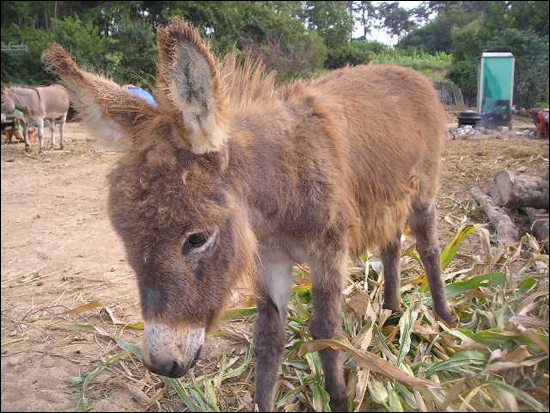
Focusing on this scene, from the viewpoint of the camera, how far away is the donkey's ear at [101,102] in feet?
5.70

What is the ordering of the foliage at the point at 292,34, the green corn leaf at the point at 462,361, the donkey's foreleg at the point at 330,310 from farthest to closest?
1. the foliage at the point at 292,34
2. the donkey's foreleg at the point at 330,310
3. the green corn leaf at the point at 462,361

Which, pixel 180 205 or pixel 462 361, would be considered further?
pixel 462 361

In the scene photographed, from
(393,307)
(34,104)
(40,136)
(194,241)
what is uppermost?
(34,104)

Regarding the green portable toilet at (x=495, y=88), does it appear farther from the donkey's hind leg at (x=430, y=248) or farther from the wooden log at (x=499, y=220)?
the donkey's hind leg at (x=430, y=248)

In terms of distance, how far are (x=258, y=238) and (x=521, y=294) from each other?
1.25 m

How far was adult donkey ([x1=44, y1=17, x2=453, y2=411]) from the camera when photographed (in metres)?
1.50

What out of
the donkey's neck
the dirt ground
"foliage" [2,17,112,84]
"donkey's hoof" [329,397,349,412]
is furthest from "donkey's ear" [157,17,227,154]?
"foliage" [2,17,112,84]

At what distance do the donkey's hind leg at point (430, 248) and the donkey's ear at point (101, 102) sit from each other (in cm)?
190

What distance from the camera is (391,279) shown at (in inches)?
119

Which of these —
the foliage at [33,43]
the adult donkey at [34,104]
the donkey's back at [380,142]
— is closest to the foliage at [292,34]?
the foliage at [33,43]

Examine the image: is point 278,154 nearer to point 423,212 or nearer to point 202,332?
point 202,332

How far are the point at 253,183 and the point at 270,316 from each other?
0.85 meters

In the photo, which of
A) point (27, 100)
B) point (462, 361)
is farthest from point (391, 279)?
point (27, 100)

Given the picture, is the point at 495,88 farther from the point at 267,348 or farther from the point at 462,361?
the point at 267,348
